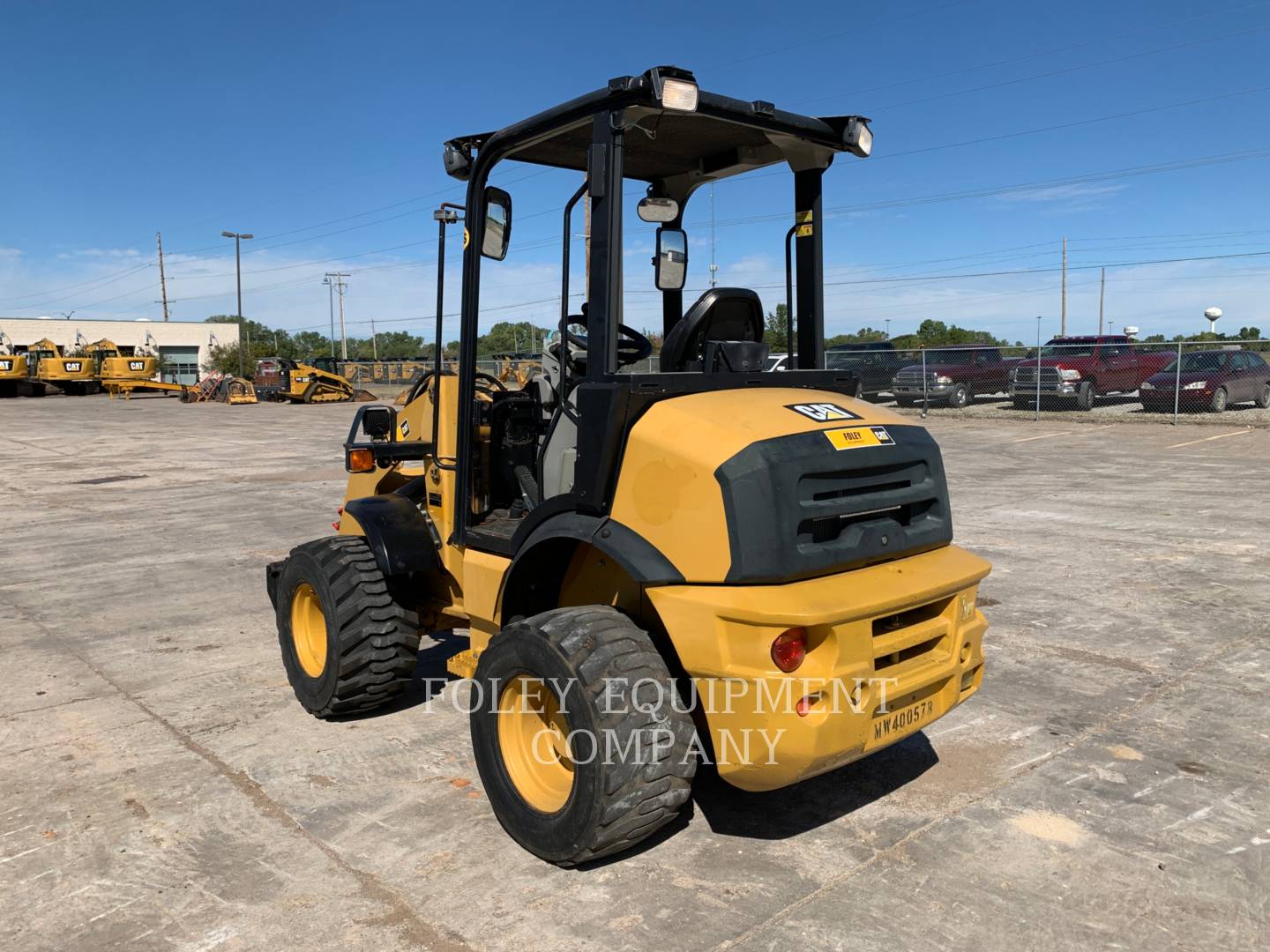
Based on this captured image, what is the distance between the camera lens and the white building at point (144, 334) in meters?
77.8

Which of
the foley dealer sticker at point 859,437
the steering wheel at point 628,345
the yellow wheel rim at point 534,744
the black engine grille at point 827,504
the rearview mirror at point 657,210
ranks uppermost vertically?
the rearview mirror at point 657,210

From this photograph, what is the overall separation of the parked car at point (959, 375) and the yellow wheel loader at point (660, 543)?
870 inches

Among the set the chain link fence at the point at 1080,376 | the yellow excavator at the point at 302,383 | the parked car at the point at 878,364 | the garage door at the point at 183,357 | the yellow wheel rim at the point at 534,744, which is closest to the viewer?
the yellow wheel rim at the point at 534,744

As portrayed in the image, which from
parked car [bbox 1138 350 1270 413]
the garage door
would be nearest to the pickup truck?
parked car [bbox 1138 350 1270 413]

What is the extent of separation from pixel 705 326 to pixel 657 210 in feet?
3.33

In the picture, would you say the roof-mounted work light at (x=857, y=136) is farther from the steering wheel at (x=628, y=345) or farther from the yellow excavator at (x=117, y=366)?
the yellow excavator at (x=117, y=366)

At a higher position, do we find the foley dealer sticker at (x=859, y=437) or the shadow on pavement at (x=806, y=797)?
the foley dealer sticker at (x=859, y=437)

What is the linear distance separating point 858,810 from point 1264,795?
5.45 ft

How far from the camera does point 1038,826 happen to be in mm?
3652

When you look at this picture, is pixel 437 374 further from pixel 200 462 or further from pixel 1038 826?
pixel 200 462

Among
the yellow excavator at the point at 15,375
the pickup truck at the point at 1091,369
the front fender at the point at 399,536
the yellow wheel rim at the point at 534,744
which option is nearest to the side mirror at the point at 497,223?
the front fender at the point at 399,536

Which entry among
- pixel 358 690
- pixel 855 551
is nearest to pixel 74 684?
pixel 358 690

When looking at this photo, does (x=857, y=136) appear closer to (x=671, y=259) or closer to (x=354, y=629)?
(x=671, y=259)

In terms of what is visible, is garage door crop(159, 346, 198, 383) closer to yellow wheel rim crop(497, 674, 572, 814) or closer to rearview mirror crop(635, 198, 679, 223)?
rearview mirror crop(635, 198, 679, 223)
